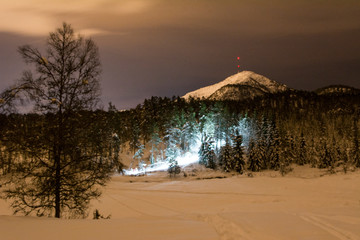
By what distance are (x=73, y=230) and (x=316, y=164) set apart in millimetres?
63472

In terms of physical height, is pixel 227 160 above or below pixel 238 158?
below

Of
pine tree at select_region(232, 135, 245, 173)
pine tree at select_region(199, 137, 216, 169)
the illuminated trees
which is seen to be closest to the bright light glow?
pine tree at select_region(199, 137, 216, 169)

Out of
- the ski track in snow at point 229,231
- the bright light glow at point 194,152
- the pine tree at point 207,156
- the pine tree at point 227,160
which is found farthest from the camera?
the bright light glow at point 194,152

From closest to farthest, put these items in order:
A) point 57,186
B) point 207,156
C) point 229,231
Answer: point 229,231 → point 57,186 → point 207,156

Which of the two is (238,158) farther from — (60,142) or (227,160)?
(60,142)

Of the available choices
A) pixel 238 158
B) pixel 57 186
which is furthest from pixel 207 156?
pixel 57 186

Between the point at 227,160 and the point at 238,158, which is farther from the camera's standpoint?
the point at 227,160

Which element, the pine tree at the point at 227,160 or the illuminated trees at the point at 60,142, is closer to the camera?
the illuminated trees at the point at 60,142

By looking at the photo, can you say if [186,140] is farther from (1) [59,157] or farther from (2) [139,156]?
(1) [59,157]

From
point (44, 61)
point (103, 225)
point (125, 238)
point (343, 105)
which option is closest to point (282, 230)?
point (125, 238)

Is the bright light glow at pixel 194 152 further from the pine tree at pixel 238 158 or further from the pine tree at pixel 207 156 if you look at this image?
the pine tree at pixel 238 158

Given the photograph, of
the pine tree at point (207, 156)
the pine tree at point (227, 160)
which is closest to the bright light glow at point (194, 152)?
the pine tree at point (207, 156)

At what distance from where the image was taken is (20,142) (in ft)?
29.0

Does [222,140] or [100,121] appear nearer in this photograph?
[100,121]
